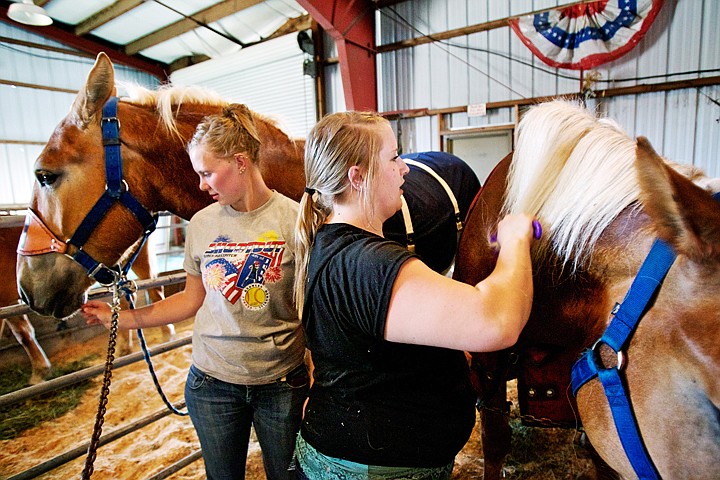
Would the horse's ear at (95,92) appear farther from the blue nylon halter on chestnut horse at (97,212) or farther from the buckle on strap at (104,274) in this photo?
the buckle on strap at (104,274)

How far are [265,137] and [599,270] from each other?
1.54m

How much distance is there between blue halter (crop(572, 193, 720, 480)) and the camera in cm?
76

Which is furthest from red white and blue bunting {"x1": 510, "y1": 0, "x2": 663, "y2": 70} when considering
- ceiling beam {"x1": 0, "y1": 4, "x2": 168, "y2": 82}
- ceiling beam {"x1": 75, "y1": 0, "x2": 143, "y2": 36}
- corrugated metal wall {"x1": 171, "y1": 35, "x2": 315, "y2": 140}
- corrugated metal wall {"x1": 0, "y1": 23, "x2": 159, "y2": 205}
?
corrugated metal wall {"x1": 0, "y1": 23, "x2": 159, "y2": 205}

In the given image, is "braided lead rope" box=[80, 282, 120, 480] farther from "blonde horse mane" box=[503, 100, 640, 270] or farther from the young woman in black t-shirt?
"blonde horse mane" box=[503, 100, 640, 270]

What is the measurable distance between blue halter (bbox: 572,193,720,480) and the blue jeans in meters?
1.03

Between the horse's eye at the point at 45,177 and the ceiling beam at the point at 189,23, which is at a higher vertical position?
the ceiling beam at the point at 189,23

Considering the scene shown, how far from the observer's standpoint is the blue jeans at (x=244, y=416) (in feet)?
4.85

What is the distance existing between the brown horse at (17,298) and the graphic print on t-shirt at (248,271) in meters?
2.93

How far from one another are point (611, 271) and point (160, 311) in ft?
5.16

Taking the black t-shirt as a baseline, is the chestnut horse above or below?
above

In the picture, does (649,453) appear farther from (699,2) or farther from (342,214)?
(699,2)

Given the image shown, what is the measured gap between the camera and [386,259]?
2.90 ft

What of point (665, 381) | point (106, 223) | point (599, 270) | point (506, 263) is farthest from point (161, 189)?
point (665, 381)

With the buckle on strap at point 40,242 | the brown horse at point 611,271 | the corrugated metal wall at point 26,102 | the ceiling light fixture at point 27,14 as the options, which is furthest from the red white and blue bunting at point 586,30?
the corrugated metal wall at point 26,102
